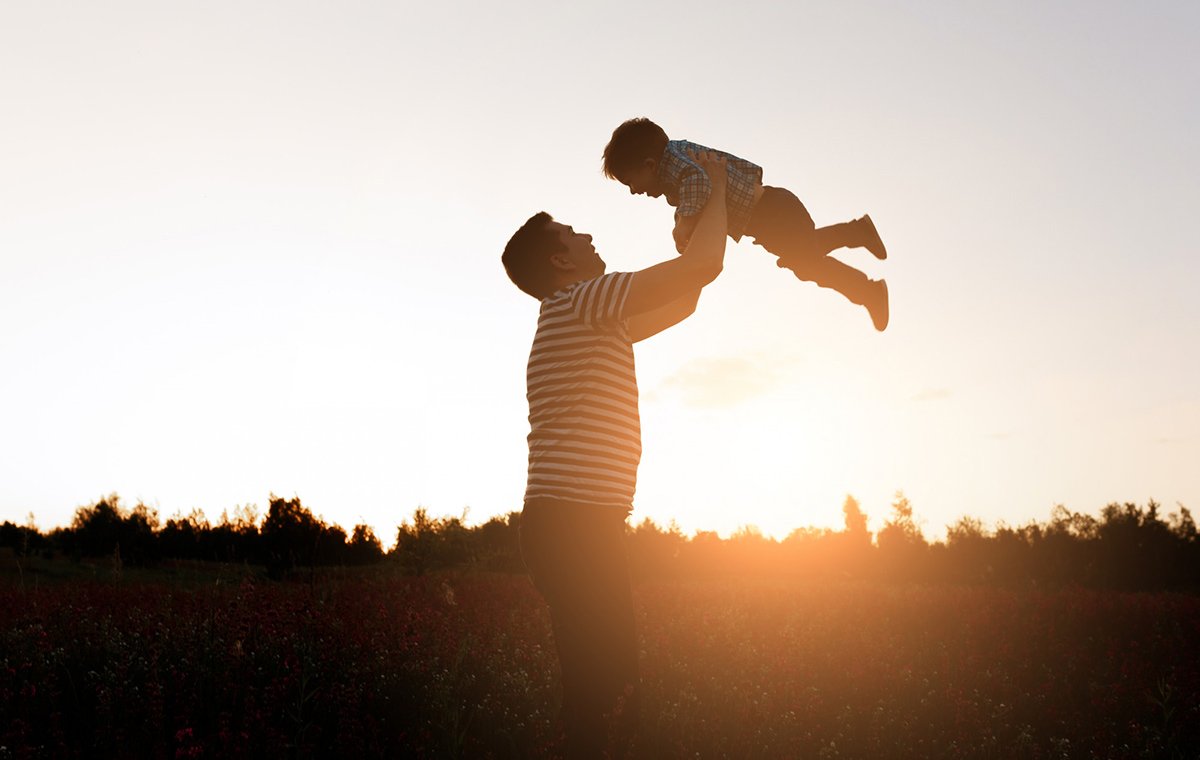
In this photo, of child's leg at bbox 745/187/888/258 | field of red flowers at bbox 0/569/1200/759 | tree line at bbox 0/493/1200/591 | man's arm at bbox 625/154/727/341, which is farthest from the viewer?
tree line at bbox 0/493/1200/591

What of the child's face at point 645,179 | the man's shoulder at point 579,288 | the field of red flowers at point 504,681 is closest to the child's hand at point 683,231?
the man's shoulder at point 579,288

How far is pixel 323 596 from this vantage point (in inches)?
342

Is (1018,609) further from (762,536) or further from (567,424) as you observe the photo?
(762,536)

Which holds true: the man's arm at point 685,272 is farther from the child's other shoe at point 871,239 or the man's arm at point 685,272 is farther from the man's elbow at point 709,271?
the child's other shoe at point 871,239

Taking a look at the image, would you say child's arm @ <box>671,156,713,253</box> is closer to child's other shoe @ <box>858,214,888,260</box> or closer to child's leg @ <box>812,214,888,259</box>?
child's leg @ <box>812,214,888,259</box>

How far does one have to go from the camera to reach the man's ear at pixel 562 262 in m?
3.38

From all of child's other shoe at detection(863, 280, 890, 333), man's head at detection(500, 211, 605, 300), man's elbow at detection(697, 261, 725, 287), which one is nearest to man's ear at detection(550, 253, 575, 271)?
man's head at detection(500, 211, 605, 300)

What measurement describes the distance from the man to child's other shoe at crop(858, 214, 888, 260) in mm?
2896

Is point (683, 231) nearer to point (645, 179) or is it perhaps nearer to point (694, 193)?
point (694, 193)

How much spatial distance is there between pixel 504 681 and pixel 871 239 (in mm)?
4133

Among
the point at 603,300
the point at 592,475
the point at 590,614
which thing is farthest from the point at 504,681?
the point at 603,300

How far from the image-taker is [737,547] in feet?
75.9

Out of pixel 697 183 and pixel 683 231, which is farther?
pixel 683 231

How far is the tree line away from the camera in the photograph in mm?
16844
